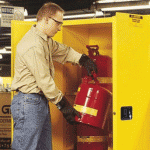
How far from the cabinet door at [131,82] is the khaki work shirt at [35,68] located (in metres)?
0.55

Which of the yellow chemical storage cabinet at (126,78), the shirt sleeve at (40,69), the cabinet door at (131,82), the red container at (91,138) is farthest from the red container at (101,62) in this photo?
the shirt sleeve at (40,69)

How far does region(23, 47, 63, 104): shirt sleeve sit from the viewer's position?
2.03 m

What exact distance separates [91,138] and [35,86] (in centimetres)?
99

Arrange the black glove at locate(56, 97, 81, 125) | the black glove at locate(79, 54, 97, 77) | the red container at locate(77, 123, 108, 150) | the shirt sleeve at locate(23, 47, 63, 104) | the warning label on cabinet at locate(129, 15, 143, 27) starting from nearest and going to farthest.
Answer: the shirt sleeve at locate(23, 47, 63, 104) → the black glove at locate(56, 97, 81, 125) → the warning label on cabinet at locate(129, 15, 143, 27) → the black glove at locate(79, 54, 97, 77) → the red container at locate(77, 123, 108, 150)

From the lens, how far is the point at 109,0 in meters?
6.45

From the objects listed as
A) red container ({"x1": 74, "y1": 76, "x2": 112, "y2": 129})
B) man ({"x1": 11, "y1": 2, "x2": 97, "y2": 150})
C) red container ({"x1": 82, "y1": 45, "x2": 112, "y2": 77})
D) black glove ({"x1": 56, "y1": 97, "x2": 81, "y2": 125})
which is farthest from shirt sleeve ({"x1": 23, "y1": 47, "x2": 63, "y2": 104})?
red container ({"x1": 82, "y1": 45, "x2": 112, "y2": 77})

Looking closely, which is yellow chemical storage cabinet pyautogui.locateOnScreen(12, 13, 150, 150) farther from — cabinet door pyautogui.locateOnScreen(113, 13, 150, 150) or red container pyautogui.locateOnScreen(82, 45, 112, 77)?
red container pyautogui.locateOnScreen(82, 45, 112, 77)

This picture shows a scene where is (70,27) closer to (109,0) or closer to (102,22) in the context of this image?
(102,22)

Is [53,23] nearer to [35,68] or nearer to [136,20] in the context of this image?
[35,68]

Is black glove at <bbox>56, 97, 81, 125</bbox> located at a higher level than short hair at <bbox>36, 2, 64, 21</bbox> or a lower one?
lower

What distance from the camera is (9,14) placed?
2785mm

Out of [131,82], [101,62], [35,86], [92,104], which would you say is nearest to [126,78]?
[131,82]

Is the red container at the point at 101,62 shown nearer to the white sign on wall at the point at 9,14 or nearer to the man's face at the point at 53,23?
the man's face at the point at 53,23

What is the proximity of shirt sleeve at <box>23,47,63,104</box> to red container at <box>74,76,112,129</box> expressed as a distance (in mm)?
410
